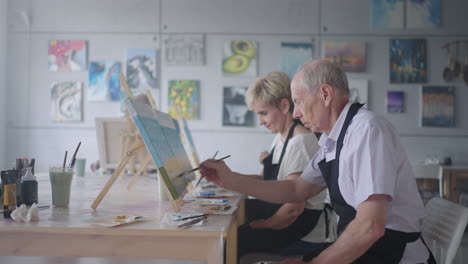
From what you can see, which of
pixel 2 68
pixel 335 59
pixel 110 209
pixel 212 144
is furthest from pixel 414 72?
pixel 2 68

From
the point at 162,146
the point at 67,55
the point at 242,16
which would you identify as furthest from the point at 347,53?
the point at 162,146

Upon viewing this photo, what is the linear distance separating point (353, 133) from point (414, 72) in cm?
397

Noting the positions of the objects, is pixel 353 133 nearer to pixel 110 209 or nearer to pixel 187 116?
pixel 110 209

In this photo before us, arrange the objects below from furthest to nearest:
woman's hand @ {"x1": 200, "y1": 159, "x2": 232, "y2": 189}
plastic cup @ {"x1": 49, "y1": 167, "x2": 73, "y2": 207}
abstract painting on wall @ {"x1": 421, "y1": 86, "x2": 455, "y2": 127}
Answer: abstract painting on wall @ {"x1": 421, "y1": 86, "x2": 455, "y2": 127}
woman's hand @ {"x1": 200, "y1": 159, "x2": 232, "y2": 189}
plastic cup @ {"x1": 49, "y1": 167, "x2": 73, "y2": 207}

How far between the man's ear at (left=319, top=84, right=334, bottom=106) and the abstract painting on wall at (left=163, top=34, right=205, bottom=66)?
11.9 ft

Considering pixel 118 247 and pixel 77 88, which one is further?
pixel 77 88

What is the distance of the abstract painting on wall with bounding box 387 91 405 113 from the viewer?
5.00m

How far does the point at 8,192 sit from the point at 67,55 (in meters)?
4.00

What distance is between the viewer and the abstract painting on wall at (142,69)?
5098 millimetres

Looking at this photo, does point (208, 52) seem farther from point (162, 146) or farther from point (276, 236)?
point (162, 146)

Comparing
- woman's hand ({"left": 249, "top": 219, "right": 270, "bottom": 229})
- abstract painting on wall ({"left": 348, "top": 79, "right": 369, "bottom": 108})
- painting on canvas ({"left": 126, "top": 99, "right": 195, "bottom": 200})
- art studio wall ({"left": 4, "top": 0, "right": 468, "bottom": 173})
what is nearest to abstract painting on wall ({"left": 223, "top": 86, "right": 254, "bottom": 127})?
art studio wall ({"left": 4, "top": 0, "right": 468, "bottom": 173})

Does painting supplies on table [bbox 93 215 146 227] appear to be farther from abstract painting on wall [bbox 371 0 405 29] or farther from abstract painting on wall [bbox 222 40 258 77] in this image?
abstract painting on wall [bbox 371 0 405 29]

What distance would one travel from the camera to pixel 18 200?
5.15 feet

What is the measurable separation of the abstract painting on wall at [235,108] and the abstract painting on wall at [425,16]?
2.04 m
